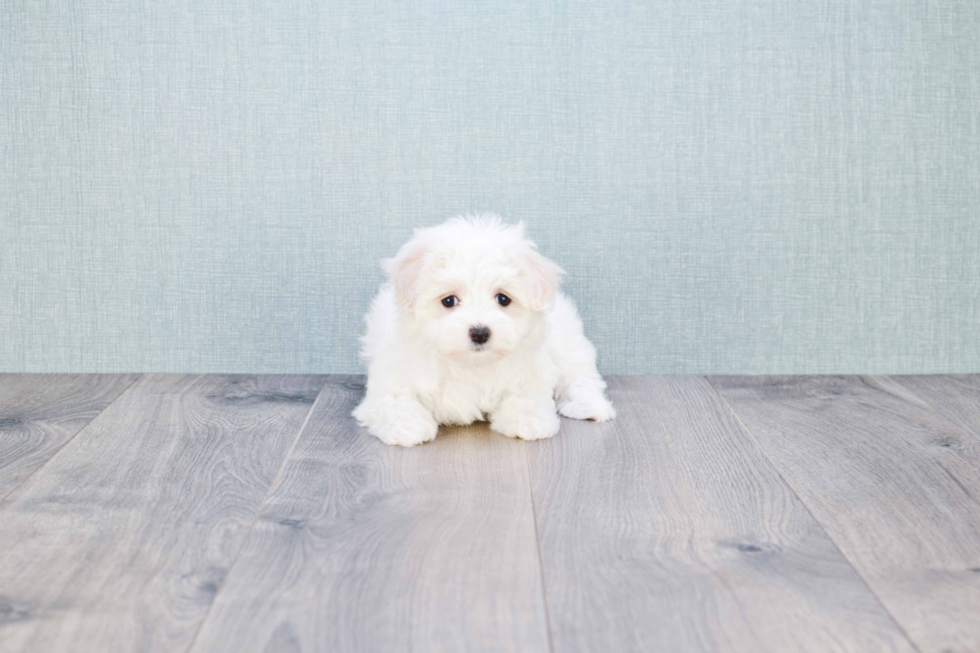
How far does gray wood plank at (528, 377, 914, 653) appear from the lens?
1.18m

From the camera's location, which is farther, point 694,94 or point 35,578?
point 694,94

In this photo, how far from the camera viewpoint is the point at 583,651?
1.13m

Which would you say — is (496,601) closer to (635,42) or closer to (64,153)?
(635,42)

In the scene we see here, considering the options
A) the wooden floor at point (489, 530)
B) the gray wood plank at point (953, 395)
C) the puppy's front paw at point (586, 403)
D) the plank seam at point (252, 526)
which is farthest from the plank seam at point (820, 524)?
the plank seam at point (252, 526)

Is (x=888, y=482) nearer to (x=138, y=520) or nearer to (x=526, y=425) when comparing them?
(x=526, y=425)

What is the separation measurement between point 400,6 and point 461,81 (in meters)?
0.28

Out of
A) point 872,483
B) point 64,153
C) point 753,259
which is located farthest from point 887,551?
point 64,153

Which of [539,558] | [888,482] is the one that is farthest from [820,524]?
[539,558]

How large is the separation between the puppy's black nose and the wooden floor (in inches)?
10.5

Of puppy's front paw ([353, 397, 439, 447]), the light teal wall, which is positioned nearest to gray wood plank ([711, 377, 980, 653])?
the light teal wall

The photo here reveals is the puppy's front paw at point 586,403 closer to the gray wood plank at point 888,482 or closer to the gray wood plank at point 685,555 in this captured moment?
the gray wood plank at point 685,555

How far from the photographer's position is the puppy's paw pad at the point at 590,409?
86.0 inches

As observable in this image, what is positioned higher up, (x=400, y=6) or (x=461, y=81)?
(x=400, y=6)

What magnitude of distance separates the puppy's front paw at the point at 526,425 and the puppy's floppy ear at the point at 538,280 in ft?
0.89
